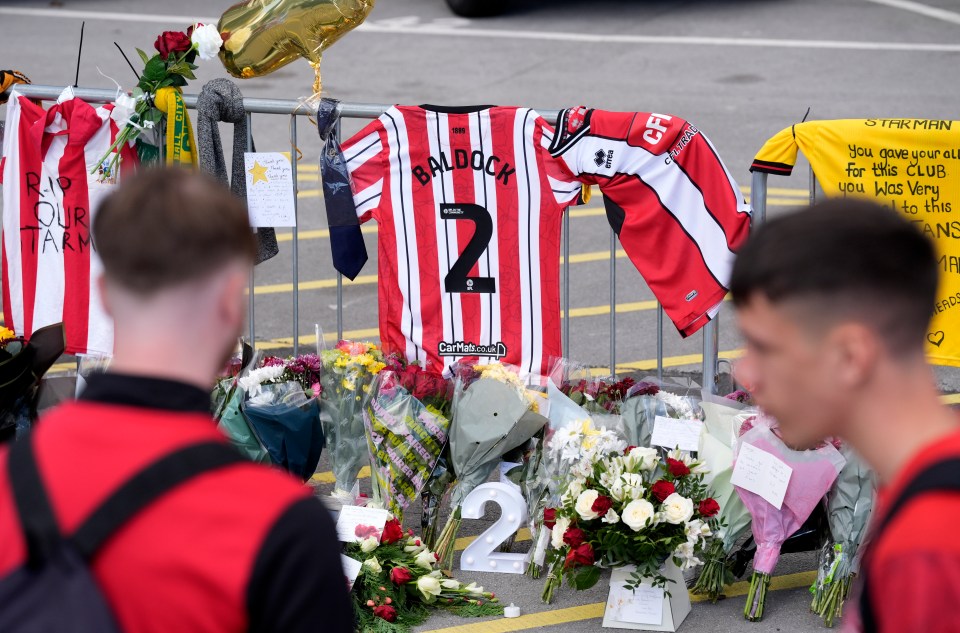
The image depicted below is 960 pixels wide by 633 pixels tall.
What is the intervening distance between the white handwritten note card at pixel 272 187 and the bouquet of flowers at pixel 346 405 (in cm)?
79

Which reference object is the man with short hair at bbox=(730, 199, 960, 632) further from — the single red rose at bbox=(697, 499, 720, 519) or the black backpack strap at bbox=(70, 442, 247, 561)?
the single red rose at bbox=(697, 499, 720, 519)

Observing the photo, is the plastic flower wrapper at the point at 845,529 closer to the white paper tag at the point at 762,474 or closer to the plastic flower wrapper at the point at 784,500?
the plastic flower wrapper at the point at 784,500

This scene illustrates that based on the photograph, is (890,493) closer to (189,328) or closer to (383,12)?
(189,328)

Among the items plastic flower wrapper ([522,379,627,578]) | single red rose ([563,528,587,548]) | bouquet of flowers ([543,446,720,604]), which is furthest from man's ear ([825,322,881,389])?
plastic flower wrapper ([522,379,627,578])

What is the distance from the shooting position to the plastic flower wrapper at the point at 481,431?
183 inches

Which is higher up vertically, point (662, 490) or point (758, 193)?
point (758, 193)

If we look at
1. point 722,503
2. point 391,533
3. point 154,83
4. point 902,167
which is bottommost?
point 391,533

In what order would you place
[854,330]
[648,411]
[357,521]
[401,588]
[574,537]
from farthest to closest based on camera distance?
1. [648,411]
2. [357,521]
3. [401,588]
4. [574,537]
5. [854,330]

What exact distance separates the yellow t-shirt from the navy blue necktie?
1754 millimetres

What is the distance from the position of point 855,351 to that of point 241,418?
3493mm

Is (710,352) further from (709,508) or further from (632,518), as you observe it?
(632,518)

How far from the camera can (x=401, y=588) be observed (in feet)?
14.6

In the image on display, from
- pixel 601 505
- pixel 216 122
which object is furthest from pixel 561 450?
pixel 216 122

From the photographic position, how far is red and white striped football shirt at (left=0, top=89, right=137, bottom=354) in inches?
216
